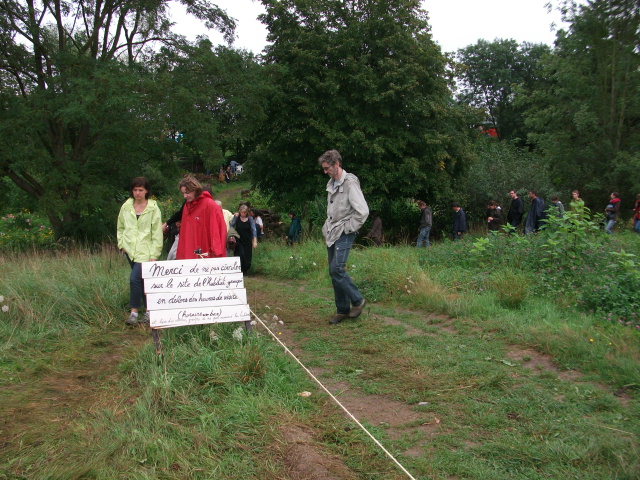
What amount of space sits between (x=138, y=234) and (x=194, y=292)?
5.87 ft

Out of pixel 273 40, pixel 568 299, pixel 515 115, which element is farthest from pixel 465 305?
pixel 515 115

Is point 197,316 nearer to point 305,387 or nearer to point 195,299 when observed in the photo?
point 195,299

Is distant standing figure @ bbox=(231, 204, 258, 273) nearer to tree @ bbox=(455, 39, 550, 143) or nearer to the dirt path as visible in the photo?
the dirt path

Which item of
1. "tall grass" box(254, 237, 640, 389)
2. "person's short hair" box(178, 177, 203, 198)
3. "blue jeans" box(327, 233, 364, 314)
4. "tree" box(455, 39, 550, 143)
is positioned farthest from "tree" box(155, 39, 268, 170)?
"tree" box(455, 39, 550, 143)

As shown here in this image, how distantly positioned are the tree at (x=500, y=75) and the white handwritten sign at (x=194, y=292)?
48635 mm

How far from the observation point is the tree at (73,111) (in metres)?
12.2

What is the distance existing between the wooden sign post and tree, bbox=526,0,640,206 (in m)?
18.9

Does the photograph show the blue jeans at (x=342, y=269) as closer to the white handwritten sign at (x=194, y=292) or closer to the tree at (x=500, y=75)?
the white handwritten sign at (x=194, y=292)

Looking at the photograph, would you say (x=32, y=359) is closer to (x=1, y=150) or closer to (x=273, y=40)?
(x=1, y=150)

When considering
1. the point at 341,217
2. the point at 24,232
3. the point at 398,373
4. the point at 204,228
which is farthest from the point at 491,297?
the point at 24,232

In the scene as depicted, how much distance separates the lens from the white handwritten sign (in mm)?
4473

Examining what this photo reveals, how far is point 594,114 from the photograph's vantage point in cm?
2117

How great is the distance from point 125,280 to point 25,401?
3.26 meters

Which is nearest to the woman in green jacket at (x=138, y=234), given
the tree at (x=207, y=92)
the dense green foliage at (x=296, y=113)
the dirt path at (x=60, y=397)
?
the dirt path at (x=60, y=397)
